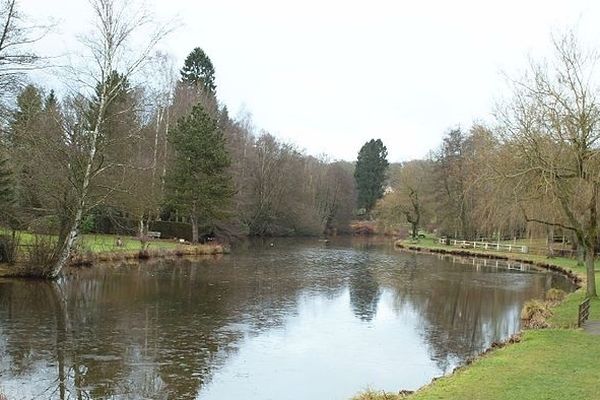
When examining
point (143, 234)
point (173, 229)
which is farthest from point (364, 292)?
point (173, 229)

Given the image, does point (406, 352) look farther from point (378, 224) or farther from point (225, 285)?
point (378, 224)

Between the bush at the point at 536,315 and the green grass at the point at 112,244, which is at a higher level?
the green grass at the point at 112,244

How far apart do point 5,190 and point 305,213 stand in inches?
2077

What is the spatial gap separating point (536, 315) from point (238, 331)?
9591 mm

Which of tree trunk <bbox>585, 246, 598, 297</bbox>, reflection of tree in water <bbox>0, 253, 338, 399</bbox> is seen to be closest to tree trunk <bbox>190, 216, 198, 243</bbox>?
reflection of tree in water <bbox>0, 253, 338, 399</bbox>

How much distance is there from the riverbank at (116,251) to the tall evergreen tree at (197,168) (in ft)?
10.2

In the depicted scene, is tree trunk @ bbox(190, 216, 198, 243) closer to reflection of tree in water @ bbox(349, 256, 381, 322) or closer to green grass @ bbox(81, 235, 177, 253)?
green grass @ bbox(81, 235, 177, 253)

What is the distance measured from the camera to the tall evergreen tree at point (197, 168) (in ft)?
145

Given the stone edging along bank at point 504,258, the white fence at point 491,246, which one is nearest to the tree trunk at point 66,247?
the stone edging along bank at point 504,258

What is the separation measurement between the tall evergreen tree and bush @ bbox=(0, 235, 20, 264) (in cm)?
1907

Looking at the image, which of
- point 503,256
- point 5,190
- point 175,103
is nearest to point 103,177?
point 5,190

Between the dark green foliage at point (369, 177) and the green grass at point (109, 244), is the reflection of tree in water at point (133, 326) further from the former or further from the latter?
the dark green foliage at point (369, 177)

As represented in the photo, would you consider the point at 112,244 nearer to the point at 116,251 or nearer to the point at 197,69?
the point at 116,251

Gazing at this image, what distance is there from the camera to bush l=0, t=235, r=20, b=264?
82.2 feet
